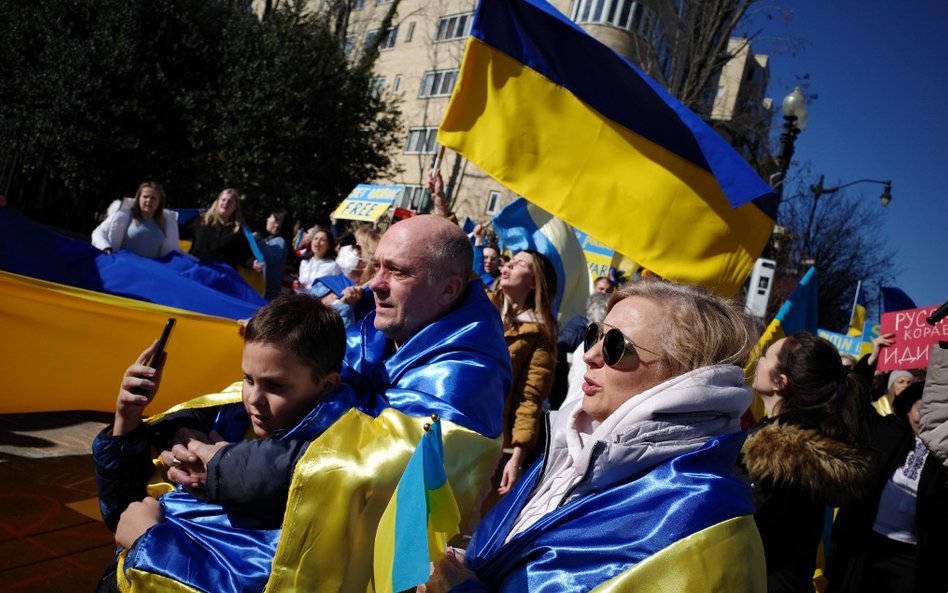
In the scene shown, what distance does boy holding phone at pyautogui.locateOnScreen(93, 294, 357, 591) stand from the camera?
1909mm

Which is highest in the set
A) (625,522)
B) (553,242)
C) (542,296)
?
(553,242)

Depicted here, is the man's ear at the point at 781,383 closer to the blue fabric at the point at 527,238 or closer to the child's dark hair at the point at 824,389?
the child's dark hair at the point at 824,389

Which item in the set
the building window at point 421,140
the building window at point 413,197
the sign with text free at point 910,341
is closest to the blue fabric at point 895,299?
the sign with text free at point 910,341

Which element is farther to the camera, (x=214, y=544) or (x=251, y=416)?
(x=251, y=416)

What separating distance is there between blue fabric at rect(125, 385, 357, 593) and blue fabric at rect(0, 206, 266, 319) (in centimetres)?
334

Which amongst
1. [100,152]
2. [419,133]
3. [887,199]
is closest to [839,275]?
[887,199]

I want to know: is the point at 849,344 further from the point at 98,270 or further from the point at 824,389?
the point at 98,270

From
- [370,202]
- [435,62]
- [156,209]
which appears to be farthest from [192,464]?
[435,62]

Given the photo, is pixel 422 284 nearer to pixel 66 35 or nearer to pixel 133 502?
pixel 133 502

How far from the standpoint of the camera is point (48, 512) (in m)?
3.36

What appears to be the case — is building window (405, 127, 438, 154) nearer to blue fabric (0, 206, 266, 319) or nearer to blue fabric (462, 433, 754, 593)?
blue fabric (0, 206, 266, 319)

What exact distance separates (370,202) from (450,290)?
9959mm

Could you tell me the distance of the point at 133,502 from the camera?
216 cm

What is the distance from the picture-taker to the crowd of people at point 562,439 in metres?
1.55
